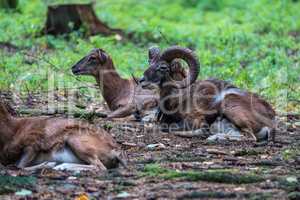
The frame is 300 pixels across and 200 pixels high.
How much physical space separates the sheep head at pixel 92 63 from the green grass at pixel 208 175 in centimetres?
667

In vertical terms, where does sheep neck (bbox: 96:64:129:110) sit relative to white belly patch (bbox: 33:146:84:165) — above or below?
above

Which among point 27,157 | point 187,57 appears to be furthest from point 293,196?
point 187,57

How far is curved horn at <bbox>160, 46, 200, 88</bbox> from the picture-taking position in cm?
1338

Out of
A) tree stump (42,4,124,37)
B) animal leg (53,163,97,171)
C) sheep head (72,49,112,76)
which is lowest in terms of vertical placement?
animal leg (53,163,97,171)

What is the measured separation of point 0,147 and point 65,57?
350 inches

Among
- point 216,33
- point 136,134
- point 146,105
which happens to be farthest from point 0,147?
point 216,33

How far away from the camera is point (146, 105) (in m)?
15.4

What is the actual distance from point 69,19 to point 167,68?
30.8 ft

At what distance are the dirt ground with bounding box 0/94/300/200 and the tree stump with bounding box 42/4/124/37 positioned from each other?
10990 millimetres

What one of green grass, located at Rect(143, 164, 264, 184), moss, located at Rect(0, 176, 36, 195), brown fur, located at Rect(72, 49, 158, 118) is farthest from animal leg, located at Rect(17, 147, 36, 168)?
brown fur, located at Rect(72, 49, 158, 118)

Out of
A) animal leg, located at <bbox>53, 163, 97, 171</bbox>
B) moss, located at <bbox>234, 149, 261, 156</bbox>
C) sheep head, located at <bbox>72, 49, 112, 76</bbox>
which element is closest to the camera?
animal leg, located at <bbox>53, 163, 97, 171</bbox>

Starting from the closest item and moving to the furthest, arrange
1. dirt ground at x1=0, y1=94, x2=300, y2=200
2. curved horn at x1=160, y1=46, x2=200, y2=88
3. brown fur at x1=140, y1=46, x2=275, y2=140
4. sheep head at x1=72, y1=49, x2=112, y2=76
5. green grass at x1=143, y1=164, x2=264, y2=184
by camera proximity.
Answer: dirt ground at x1=0, y1=94, x2=300, y2=200, green grass at x1=143, y1=164, x2=264, y2=184, brown fur at x1=140, y1=46, x2=275, y2=140, curved horn at x1=160, y1=46, x2=200, y2=88, sheep head at x1=72, y1=49, x2=112, y2=76

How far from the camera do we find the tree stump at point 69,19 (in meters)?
22.5

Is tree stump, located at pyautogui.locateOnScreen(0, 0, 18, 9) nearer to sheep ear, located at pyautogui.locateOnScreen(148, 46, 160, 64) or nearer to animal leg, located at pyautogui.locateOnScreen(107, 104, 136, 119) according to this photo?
animal leg, located at pyautogui.locateOnScreen(107, 104, 136, 119)
